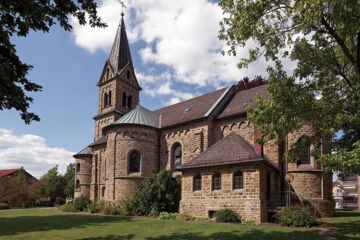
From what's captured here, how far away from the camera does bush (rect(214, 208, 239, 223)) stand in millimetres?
17500

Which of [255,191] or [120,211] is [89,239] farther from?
[120,211]

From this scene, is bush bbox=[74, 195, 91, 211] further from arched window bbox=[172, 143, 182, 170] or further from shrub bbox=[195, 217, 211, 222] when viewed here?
shrub bbox=[195, 217, 211, 222]

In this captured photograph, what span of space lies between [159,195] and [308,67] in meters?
14.3

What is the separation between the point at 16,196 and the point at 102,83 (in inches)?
1104

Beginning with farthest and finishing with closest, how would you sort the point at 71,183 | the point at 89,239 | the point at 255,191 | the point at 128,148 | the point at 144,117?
the point at 71,183
the point at 144,117
the point at 128,148
the point at 255,191
the point at 89,239

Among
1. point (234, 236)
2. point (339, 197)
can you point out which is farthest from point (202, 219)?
point (339, 197)

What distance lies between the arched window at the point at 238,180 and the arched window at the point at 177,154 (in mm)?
10160

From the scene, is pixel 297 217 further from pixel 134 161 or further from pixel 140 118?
pixel 140 118

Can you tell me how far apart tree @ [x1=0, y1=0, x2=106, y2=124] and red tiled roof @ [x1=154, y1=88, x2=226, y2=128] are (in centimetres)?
1884

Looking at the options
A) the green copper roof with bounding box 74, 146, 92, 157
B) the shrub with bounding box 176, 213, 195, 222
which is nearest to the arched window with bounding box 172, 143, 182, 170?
the shrub with bounding box 176, 213, 195, 222

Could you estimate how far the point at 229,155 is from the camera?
1966 cm

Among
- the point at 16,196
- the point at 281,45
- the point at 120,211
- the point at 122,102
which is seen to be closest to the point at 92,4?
the point at 281,45

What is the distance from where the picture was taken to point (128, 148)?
28.1 m

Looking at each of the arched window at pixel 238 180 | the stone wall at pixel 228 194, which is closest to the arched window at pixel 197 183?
the stone wall at pixel 228 194
